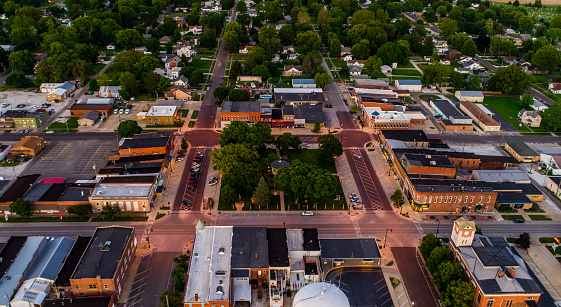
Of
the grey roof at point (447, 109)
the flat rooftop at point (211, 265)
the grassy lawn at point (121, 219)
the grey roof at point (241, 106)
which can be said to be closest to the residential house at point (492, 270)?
the flat rooftop at point (211, 265)

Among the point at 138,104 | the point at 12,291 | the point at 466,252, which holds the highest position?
the point at 466,252

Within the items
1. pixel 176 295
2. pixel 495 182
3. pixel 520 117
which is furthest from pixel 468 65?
pixel 176 295

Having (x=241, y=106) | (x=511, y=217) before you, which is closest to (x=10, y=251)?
(x=241, y=106)

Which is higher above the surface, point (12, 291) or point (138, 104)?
point (12, 291)

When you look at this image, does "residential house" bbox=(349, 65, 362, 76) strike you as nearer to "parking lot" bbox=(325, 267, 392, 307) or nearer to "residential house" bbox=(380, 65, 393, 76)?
"residential house" bbox=(380, 65, 393, 76)

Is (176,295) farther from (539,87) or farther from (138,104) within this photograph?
(539,87)

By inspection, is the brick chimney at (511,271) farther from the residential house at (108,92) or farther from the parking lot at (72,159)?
the residential house at (108,92)
